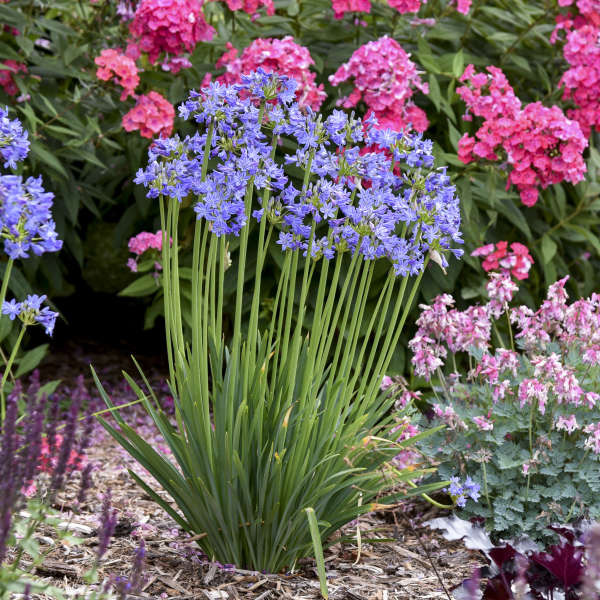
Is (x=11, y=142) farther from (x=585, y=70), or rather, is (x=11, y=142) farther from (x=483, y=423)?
(x=585, y=70)

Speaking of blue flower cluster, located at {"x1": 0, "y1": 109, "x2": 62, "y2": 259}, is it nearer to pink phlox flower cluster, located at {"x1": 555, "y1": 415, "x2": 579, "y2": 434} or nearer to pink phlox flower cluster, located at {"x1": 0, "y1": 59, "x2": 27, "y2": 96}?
pink phlox flower cluster, located at {"x1": 555, "y1": 415, "x2": 579, "y2": 434}

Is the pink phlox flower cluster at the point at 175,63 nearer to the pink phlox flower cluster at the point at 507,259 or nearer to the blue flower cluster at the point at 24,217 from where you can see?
the pink phlox flower cluster at the point at 507,259

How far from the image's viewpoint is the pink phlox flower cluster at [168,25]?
414 centimetres

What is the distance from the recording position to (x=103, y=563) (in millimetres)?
2650

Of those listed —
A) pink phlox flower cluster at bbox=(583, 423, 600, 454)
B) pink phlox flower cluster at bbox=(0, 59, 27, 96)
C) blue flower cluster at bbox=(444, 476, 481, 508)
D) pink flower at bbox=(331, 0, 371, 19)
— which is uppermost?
pink flower at bbox=(331, 0, 371, 19)

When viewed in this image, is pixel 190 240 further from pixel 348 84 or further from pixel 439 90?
pixel 439 90

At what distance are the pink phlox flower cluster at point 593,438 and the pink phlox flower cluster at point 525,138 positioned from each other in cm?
154

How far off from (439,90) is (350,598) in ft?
9.16

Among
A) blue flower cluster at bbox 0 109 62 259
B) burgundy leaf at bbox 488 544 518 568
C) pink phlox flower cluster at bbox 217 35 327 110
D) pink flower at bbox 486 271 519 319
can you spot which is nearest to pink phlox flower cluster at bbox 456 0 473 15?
pink phlox flower cluster at bbox 217 35 327 110

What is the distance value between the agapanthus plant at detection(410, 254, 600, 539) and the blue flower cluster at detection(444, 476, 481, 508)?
0.42ft

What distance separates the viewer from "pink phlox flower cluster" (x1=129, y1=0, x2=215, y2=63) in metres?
4.14

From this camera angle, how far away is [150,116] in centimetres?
431

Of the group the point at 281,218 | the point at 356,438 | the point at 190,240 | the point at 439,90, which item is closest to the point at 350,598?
the point at 356,438

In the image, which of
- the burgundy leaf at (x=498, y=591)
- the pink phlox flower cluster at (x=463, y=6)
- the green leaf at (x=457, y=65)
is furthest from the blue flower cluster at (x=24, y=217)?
the pink phlox flower cluster at (x=463, y=6)
